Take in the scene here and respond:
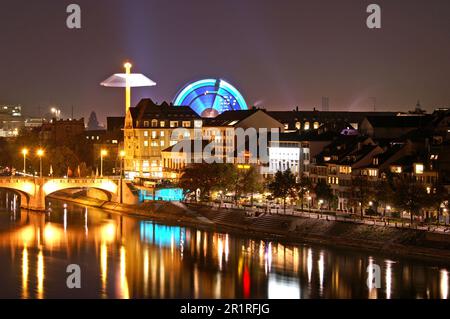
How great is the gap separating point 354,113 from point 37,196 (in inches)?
1321

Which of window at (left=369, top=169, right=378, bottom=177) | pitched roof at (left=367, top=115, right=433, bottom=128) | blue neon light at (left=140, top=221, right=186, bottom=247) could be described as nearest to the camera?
blue neon light at (left=140, top=221, right=186, bottom=247)

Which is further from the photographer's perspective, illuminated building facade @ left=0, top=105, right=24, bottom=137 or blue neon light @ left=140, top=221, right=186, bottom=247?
illuminated building facade @ left=0, top=105, right=24, bottom=137

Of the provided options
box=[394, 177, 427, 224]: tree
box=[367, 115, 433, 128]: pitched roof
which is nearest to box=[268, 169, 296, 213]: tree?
box=[394, 177, 427, 224]: tree

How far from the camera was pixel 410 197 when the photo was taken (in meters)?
41.2

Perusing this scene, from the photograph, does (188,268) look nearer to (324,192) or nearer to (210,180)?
(324,192)

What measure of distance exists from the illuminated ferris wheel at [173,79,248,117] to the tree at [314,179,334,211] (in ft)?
105

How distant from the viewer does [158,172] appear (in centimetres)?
7269

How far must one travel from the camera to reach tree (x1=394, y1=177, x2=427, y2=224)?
40719mm

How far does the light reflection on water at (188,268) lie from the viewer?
31672 mm

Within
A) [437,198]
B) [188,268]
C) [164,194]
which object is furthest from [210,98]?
[188,268]

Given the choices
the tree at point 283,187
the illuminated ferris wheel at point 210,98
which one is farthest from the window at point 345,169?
the illuminated ferris wheel at point 210,98

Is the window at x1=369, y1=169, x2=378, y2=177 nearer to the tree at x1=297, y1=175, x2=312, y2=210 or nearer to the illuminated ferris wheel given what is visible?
the tree at x1=297, y1=175, x2=312, y2=210

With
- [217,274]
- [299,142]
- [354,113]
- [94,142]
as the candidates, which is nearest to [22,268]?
[217,274]
